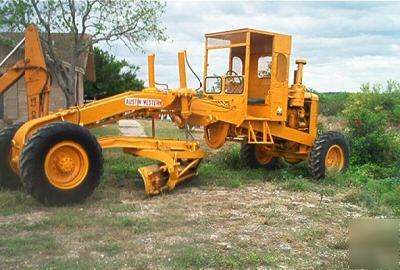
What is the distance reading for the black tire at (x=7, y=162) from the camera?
29.6 feet

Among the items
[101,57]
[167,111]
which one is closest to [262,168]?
[167,111]

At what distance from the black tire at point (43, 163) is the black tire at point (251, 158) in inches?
191

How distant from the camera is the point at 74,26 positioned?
21.5 m

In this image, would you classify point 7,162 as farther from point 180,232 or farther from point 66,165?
point 180,232

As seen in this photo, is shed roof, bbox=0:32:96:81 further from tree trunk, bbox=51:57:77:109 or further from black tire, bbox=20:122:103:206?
black tire, bbox=20:122:103:206

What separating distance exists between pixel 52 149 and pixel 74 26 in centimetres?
1424

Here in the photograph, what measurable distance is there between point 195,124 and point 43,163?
11.9 ft

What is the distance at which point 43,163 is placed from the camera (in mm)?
8000

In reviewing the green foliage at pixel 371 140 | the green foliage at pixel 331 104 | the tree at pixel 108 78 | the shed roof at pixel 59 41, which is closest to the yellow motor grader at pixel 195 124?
the green foliage at pixel 371 140

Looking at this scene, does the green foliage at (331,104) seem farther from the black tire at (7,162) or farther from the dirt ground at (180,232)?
the black tire at (7,162)

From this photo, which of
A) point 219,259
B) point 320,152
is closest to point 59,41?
point 320,152

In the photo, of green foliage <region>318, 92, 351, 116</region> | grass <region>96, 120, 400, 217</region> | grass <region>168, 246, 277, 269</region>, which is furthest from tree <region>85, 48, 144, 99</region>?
grass <region>168, 246, 277, 269</region>

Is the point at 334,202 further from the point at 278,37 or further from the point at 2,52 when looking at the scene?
the point at 2,52

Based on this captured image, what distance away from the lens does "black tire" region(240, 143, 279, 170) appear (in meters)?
12.8
